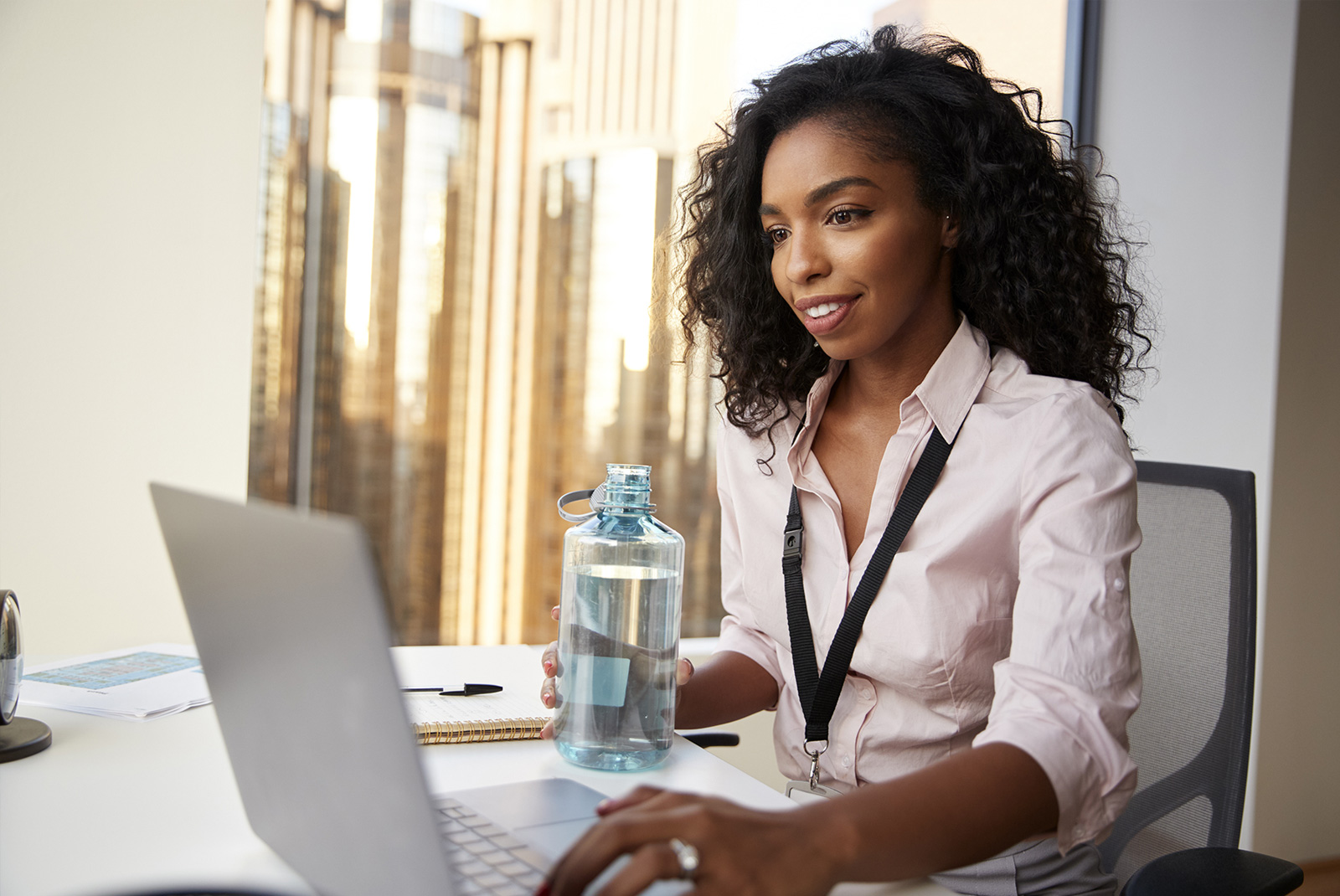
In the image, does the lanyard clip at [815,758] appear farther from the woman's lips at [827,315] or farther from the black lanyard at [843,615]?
the woman's lips at [827,315]

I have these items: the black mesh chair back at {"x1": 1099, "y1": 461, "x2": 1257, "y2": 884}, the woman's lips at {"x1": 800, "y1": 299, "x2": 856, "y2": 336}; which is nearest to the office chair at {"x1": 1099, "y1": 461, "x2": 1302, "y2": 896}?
the black mesh chair back at {"x1": 1099, "y1": 461, "x2": 1257, "y2": 884}

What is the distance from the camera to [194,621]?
667 mm

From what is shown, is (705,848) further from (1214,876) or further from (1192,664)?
(1192,664)

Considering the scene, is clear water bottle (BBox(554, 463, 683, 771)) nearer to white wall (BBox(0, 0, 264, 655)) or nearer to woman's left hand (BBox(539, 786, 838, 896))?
woman's left hand (BBox(539, 786, 838, 896))

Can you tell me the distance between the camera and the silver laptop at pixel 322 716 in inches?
17.5

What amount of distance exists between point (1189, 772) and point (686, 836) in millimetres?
868

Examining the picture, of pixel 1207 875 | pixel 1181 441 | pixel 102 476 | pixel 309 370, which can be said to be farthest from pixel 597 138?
pixel 1207 875

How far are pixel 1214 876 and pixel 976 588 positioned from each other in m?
0.34

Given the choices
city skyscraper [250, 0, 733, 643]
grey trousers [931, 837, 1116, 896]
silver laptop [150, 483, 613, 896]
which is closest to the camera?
silver laptop [150, 483, 613, 896]

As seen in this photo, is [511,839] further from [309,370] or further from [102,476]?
[309,370]

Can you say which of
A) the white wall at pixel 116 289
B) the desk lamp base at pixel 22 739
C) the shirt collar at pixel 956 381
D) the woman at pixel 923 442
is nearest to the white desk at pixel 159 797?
the desk lamp base at pixel 22 739

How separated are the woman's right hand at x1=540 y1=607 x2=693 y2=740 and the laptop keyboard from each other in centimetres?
20

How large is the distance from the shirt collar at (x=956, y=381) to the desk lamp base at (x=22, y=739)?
96cm

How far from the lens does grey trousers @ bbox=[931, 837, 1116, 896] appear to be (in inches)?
40.0
